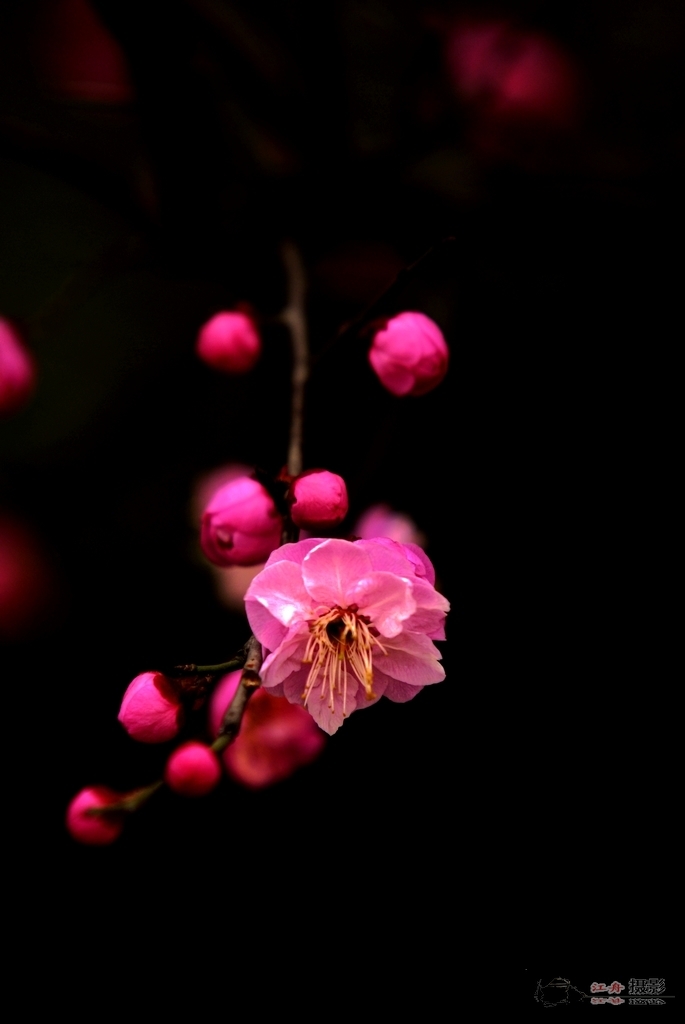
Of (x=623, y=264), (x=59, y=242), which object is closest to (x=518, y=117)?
(x=623, y=264)

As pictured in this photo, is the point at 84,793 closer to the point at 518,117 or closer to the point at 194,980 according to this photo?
the point at 194,980

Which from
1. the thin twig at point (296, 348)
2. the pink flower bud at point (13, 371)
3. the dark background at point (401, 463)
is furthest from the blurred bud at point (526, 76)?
the pink flower bud at point (13, 371)

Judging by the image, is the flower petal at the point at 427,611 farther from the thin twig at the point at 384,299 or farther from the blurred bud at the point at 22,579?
the blurred bud at the point at 22,579

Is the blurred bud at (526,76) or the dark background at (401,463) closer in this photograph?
the dark background at (401,463)

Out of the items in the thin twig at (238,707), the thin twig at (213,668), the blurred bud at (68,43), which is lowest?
the thin twig at (238,707)

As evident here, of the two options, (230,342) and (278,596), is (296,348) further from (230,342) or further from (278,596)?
(278,596)

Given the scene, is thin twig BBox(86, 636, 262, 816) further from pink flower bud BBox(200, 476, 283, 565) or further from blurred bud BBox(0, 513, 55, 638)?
blurred bud BBox(0, 513, 55, 638)

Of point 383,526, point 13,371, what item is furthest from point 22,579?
point 383,526
